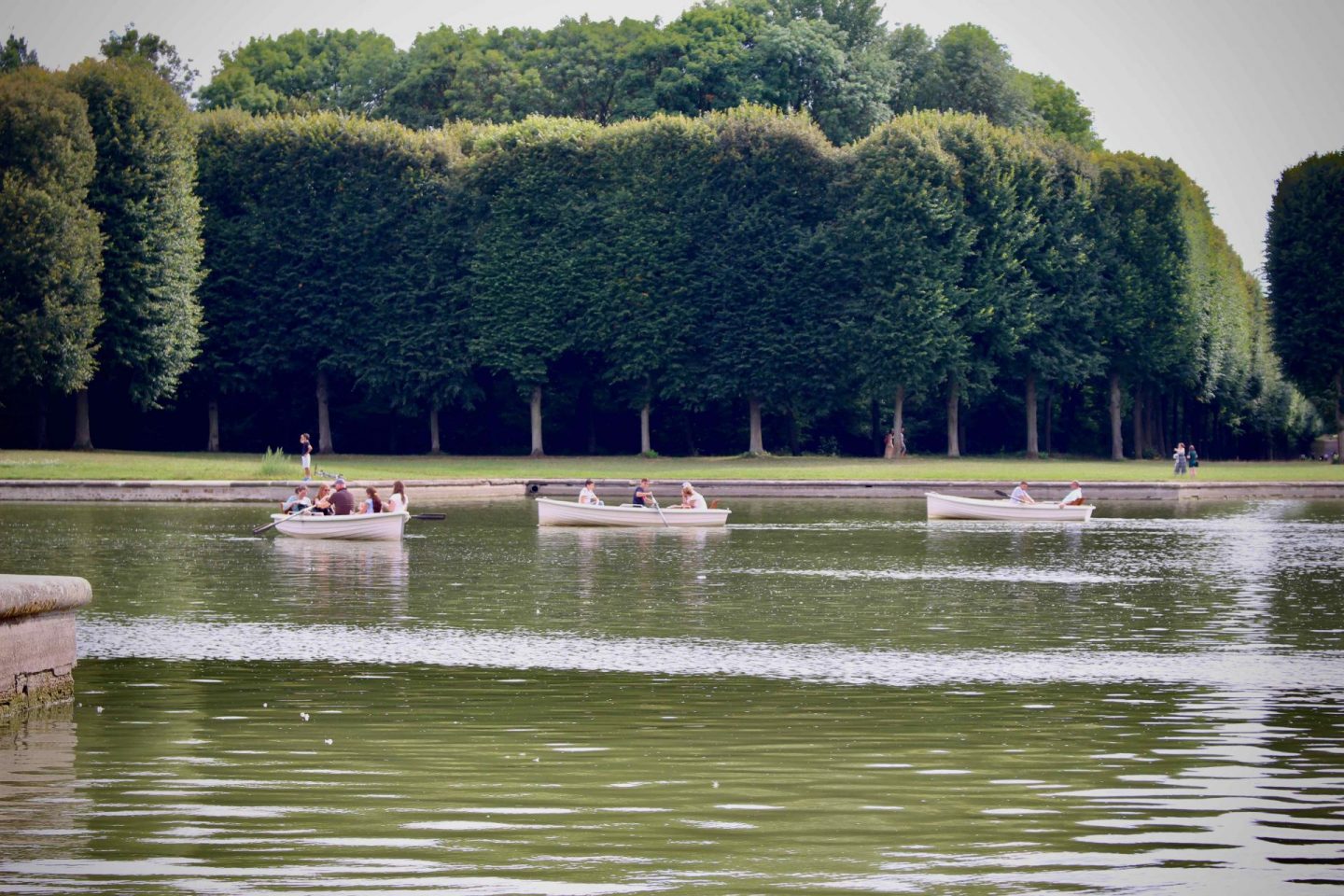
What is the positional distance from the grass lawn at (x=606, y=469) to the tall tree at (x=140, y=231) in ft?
12.4

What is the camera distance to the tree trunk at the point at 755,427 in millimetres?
75394

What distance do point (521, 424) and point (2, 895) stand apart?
2876 inches

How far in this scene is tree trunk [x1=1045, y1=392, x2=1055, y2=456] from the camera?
82938mm

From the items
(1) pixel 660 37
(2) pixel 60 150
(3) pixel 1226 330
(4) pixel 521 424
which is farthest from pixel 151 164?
(3) pixel 1226 330

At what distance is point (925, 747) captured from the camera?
14.3 m

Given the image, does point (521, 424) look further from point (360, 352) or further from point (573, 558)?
point (573, 558)

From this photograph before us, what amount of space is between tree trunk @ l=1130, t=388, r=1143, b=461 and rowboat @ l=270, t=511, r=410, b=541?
51.1 meters

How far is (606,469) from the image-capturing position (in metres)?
67.1

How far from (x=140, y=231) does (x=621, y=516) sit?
100 feet

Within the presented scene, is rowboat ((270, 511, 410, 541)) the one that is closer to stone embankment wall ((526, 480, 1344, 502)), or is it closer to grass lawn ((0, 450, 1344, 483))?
grass lawn ((0, 450, 1344, 483))

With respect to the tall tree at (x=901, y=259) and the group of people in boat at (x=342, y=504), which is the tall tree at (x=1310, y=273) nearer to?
the tall tree at (x=901, y=259)

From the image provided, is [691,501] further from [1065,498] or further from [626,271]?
[626,271]

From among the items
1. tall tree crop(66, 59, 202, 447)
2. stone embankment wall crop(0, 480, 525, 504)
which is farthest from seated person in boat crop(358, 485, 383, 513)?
tall tree crop(66, 59, 202, 447)

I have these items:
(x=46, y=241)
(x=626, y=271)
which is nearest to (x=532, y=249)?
(x=626, y=271)
